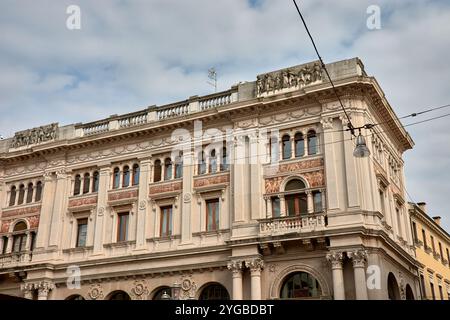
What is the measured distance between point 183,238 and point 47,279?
343 inches

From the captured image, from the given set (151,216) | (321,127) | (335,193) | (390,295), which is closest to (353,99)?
(321,127)

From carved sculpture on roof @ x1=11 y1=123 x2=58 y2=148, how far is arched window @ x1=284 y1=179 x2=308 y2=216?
55.4ft

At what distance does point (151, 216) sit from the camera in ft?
103

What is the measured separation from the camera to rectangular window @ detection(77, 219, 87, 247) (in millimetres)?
32938

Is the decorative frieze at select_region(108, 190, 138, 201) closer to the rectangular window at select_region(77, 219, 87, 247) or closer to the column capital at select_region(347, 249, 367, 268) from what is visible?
A: the rectangular window at select_region(77, 219, 87, 247)

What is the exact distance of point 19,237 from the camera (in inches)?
1383

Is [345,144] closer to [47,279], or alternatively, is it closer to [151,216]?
[151,216]

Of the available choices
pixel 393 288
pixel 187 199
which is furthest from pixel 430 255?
pixel 187 199

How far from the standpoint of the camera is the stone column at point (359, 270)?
2473 cm

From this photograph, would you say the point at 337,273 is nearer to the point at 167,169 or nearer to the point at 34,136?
the point at 167,169

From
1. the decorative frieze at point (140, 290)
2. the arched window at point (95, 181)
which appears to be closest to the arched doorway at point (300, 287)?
the decorative frieze at point (140, 290)
